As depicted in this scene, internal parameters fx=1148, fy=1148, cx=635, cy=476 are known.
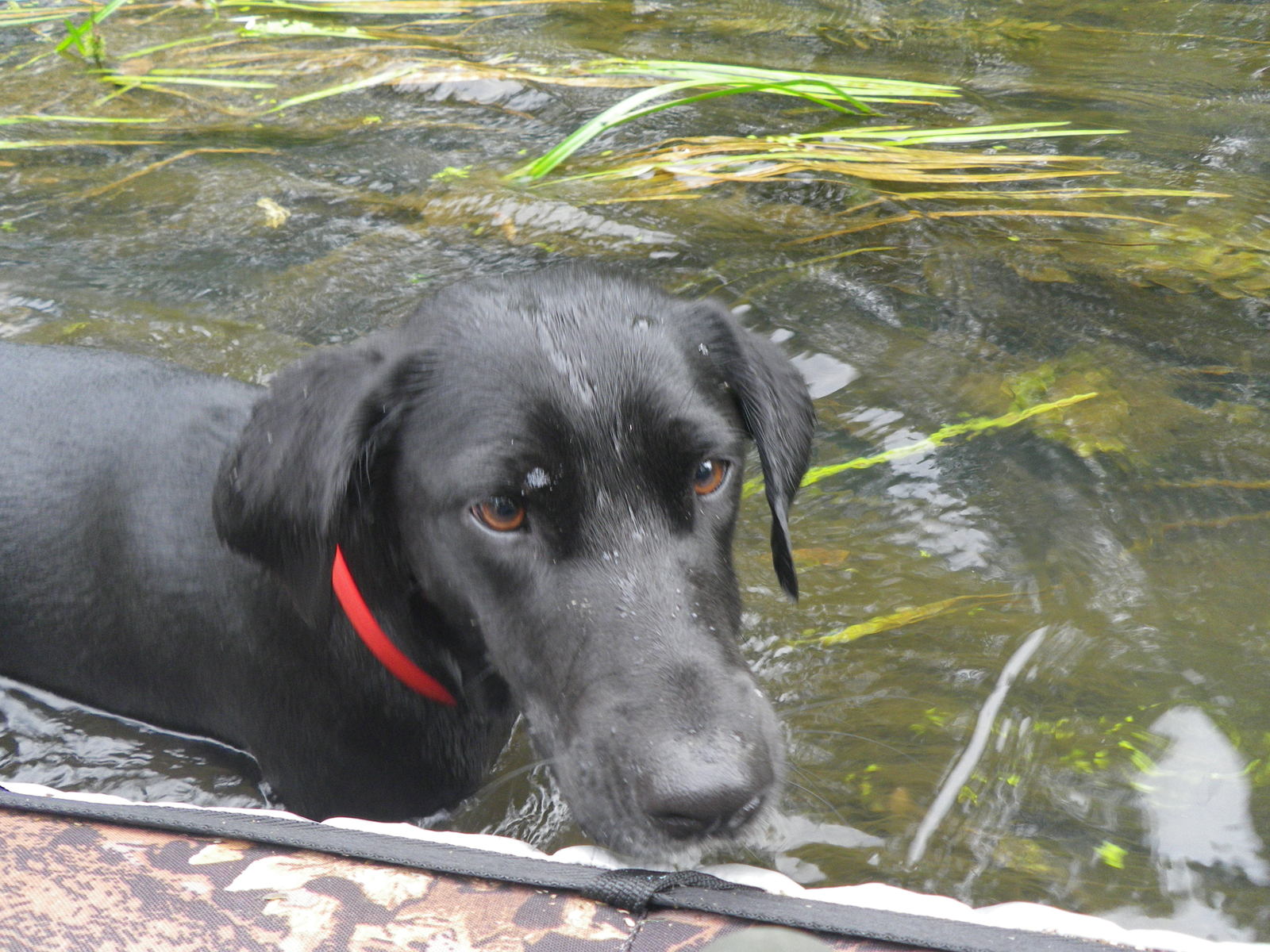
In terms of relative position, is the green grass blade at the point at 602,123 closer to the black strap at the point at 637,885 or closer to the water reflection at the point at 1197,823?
the water reflection at the point at 1197,823

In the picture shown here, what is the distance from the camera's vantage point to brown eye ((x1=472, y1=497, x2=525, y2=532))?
1.98 m

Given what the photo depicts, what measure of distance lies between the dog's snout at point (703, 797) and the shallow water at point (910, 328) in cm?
76

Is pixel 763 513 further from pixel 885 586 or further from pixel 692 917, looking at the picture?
pixel 692 917

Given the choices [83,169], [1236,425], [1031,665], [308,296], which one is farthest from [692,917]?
[83,169]

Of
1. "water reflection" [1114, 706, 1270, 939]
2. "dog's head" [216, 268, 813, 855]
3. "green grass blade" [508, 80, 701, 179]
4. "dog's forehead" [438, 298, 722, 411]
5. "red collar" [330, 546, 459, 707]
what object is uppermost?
"green grass blade" [508, 80, 701, 179]

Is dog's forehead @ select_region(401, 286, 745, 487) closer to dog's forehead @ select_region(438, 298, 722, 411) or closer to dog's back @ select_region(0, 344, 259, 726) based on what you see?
dog's forehead @ select_region(438, 298, 722, 411)

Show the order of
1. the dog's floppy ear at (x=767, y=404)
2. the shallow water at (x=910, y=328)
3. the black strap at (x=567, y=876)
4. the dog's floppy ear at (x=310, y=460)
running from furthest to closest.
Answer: the shallow water at (x=910, y=328) < the dog's floppy ear at (x=767, y=404) < the dog's floppy ear at (x=310, y=460) < the black strap at (x=567, y=876)

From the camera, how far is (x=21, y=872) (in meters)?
1.46

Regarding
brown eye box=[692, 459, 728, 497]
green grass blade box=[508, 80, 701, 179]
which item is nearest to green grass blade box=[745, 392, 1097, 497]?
brown eye box=[692, 459, 728, 497]

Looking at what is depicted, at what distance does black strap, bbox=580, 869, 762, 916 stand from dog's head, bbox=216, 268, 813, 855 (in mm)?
184

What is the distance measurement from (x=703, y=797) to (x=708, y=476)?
634mm

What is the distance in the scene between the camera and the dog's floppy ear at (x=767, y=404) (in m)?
2.38

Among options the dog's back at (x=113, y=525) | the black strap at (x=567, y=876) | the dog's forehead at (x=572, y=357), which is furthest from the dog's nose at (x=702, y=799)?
the dog's back at (x=113, y=525)

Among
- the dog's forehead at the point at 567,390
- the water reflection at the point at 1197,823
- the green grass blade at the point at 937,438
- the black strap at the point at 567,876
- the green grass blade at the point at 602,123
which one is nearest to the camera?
the black strap at the point at 567,876
